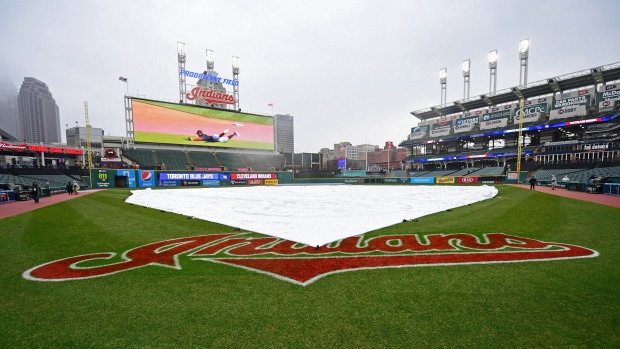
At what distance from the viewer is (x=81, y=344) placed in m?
2.49

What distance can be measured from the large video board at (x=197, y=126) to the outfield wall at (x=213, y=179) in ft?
35.7

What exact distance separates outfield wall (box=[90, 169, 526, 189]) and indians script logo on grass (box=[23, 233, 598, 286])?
115ft

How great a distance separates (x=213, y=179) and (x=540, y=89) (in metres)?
59.7

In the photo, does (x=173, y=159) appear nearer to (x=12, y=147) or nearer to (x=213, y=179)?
(x=213, y=179)

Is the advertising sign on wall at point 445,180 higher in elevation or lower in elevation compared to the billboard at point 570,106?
lower

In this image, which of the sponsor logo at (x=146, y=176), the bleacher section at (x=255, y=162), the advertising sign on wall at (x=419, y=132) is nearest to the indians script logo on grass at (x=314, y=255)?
the sponsor logo at (x=146, y=176)

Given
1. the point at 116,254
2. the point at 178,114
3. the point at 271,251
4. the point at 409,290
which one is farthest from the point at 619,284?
the point at 178,114

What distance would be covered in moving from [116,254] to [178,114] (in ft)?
157

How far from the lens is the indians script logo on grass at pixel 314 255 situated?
14.7ft

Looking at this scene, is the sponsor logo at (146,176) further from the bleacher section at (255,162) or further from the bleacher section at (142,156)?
the bleacher section at (255,162)

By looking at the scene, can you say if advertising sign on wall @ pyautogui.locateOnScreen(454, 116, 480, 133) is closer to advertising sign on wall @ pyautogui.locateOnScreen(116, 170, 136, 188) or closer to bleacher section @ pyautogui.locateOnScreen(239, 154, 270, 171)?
bleacher section @ pyautogui.locateOnScreen(239, 154, 270, 171)

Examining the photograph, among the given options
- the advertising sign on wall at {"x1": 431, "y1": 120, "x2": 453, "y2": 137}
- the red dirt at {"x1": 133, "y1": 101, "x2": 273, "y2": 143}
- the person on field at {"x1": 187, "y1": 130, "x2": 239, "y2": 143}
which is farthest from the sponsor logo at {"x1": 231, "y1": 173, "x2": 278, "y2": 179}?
the advertising sign on wall at {"x1": 431, "y1": 120, "x2": 453, "y2": 137}

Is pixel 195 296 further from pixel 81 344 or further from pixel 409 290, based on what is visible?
pixel 409 290

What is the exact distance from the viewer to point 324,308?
3.14 metres
